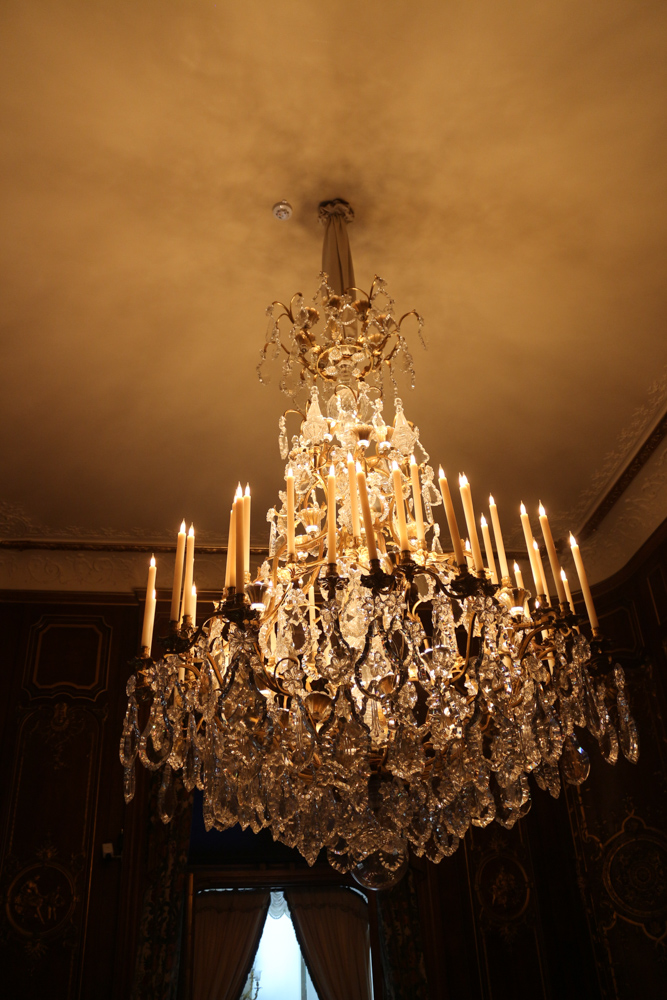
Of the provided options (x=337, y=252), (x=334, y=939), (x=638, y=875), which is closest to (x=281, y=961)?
(x=334, y=939)

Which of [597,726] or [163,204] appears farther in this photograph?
[163,204]

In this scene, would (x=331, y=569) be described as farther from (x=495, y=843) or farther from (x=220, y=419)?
(x=495, y=843)

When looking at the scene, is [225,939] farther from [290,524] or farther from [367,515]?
[367,515]

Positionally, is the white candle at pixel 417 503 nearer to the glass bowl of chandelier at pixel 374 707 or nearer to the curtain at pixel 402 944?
the glass bowl of chandelier at pixel 374 707

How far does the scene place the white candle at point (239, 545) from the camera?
1982 millimetres

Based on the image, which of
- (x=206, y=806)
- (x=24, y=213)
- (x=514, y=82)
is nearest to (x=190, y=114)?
(x=24, y=213)

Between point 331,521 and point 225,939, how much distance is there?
13.0 feet

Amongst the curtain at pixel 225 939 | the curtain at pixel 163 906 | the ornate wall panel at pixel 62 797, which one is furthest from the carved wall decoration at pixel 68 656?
the curtain at pixel 225 939

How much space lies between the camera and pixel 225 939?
494 centimetres

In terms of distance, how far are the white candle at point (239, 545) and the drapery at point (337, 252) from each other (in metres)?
0.91

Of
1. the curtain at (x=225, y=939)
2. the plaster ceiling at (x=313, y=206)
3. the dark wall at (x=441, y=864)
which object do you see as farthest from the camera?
the curtain at (x=225, y=939)

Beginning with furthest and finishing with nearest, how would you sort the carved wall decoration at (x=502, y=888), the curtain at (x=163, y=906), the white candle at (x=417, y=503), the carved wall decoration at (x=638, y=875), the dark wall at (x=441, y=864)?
the carved wall decoration at (x=502, y=888), the carved wall decoration at (x=638, y=875), the dark wall at (x=441, y=864), the curtain at (x=163, y=906), the white candle at (x=417, y=503)

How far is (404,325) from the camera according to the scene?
10.6ft

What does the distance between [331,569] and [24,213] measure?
5.60 feet
